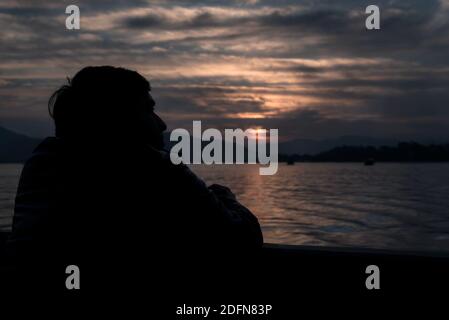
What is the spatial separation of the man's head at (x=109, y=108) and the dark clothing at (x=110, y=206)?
0.05 m

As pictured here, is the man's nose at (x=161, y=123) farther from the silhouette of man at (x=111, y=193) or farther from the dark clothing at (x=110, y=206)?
the dark clothing at (x=110, y=206)

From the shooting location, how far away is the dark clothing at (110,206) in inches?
Answer: 60.3

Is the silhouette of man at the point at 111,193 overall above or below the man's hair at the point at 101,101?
below

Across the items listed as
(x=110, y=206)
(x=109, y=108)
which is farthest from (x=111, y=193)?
(x=109, y=108)

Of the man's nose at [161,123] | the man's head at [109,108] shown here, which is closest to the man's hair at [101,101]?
the man's head at [109,108]

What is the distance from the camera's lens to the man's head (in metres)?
1.58

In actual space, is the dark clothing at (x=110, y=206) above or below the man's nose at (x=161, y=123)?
below

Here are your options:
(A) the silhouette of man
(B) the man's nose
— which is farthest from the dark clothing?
(B) the man's nose

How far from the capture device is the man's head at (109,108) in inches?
62.2

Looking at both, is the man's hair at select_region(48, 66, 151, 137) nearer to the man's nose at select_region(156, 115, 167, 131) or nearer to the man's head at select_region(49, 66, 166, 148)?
the man's head at select_region(49, 66, 166, 148)

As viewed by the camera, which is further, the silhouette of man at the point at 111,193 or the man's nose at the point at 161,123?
the man's nose at the point at 161,123

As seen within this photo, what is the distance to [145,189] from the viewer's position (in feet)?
5.00

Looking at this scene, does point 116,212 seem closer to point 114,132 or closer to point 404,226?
point 114,132
